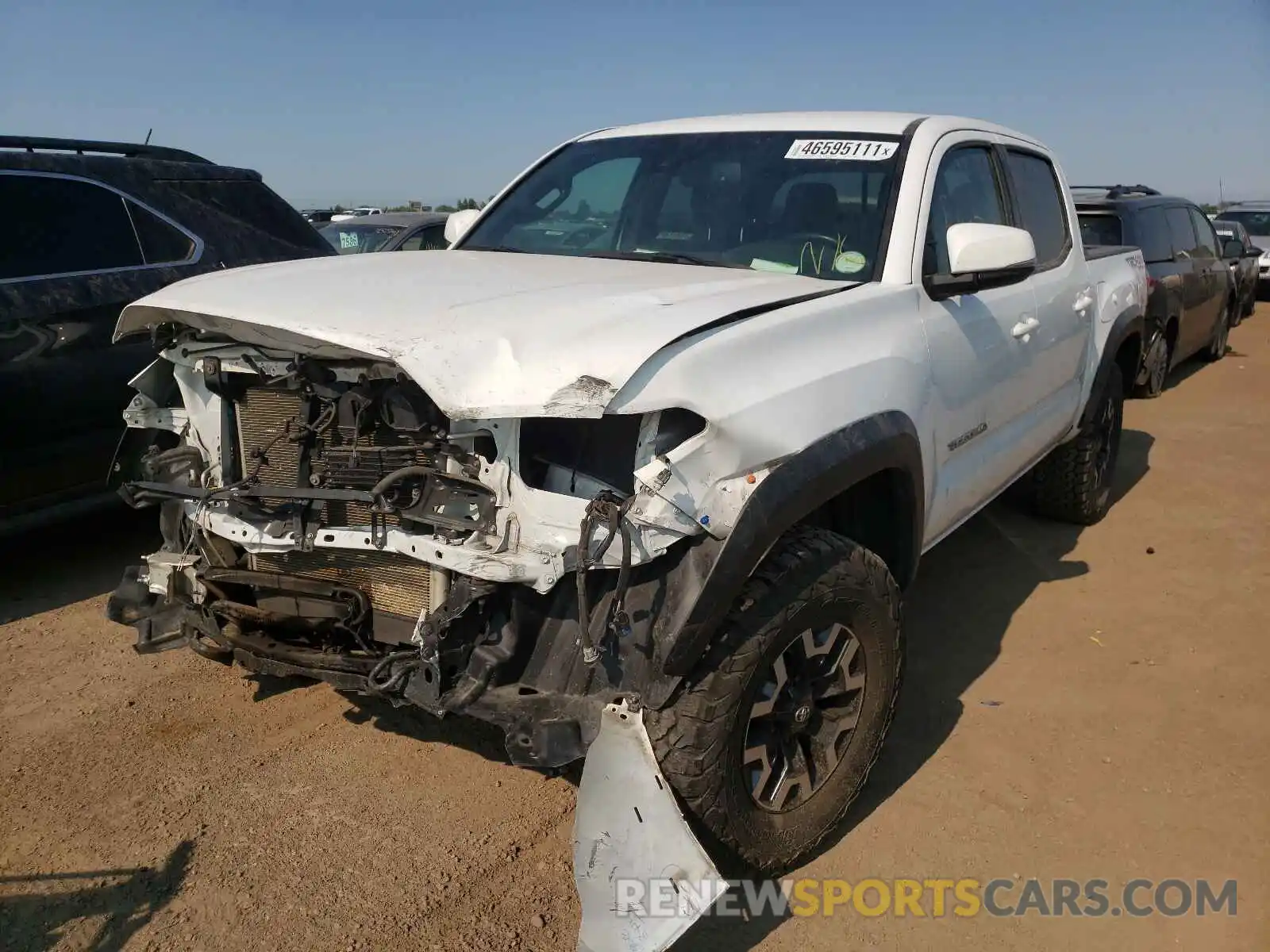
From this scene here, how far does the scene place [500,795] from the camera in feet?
9.87

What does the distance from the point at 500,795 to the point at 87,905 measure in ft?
3.59

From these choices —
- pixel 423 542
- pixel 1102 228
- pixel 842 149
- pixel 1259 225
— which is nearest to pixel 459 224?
pixel 842 149

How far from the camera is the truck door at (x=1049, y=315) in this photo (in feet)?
13.2

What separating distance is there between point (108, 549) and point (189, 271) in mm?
1433

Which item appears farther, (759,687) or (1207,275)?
(1207,275)

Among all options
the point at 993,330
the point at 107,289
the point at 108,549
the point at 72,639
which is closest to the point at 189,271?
the point at 107,289

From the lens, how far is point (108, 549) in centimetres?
500

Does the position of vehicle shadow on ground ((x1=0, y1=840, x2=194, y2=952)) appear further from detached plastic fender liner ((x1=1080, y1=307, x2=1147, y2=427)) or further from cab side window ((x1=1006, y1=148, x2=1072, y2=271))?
detached plastic fender liner ((x1=1080, y1=307, x2=1147, y2=427))

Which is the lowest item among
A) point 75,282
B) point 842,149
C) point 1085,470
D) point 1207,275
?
point 1085,470

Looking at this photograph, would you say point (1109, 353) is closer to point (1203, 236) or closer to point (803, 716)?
point (803, 716)

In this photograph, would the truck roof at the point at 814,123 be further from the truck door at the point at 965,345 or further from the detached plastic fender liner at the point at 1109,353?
the detached plastic fender liner at the point at 1109,353

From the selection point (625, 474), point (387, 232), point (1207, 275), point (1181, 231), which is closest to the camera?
point (625, 474)

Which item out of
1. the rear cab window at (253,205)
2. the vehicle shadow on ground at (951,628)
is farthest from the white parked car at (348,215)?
the vehicle shadow on ground at (951,628)

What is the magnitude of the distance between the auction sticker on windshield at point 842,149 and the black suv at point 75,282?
303 cm
